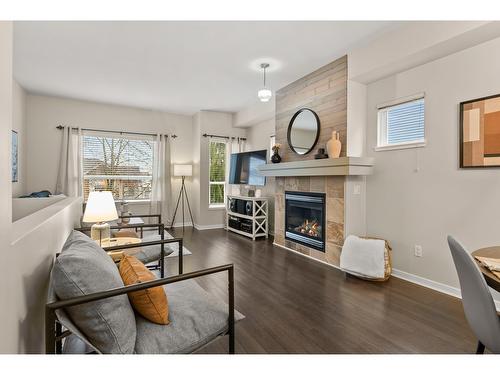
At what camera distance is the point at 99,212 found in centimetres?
218

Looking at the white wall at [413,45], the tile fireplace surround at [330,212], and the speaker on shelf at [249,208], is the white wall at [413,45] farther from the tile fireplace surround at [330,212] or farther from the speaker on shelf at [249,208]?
the speaker on shelf at [249,208]

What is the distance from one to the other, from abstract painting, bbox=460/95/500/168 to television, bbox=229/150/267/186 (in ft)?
10.8

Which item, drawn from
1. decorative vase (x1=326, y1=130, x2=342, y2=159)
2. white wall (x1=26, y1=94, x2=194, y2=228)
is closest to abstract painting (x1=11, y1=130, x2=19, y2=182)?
white wall (x1=26, y1=94, x2=194, y2=228)

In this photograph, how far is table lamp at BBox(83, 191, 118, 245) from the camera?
217 centimetres

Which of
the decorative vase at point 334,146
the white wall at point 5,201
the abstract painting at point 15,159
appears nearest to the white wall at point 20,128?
the abstract painting at point 15,159

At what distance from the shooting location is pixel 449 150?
2.65 meters

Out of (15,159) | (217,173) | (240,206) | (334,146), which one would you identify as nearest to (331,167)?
(334,146)

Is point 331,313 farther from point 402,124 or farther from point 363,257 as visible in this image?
point 402,124

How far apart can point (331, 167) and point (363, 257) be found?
3.76ft

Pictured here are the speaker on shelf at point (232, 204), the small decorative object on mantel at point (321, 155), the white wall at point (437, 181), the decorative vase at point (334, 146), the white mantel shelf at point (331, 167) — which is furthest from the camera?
the speaker on shelf at point (232, 204)

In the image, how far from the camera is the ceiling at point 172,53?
8.99ft

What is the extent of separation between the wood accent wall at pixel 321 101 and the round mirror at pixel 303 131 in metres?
0.07
